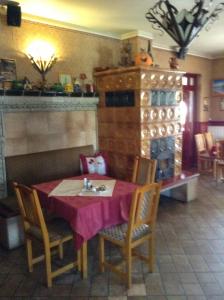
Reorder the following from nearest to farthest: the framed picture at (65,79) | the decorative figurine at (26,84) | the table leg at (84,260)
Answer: the table leg at (84,260)
the decorative figurine at (26,84)
the framed picture at (65,79)

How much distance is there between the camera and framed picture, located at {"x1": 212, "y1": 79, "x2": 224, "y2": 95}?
6.74 metres

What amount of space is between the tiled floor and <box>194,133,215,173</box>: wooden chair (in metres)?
2.76

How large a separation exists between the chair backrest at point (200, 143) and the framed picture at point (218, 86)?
4.48ft

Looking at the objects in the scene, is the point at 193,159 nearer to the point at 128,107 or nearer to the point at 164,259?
the point at 128,107

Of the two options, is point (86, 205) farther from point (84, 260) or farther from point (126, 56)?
point (126, 56)

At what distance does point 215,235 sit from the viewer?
10.8 feet

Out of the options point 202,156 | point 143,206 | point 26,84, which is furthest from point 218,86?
point 143,206

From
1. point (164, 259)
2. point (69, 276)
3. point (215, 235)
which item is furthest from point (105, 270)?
point (215, 235)

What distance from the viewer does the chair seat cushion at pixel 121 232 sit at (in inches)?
93.4

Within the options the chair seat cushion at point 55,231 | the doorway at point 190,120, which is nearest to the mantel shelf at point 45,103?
the chair seat cushion at point 55,231

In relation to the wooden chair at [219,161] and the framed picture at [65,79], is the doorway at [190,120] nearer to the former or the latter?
the wooden chair at [219,161]

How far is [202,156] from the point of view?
6.08 m

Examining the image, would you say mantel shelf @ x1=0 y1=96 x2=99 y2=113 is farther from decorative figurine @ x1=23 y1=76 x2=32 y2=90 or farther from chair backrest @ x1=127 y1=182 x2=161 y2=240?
chair backrest @ x1=127 y1=182 x2=161 y2=240

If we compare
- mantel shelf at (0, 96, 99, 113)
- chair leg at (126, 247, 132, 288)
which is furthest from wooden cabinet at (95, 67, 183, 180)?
chair leg at (126, 247, 132, 288)
